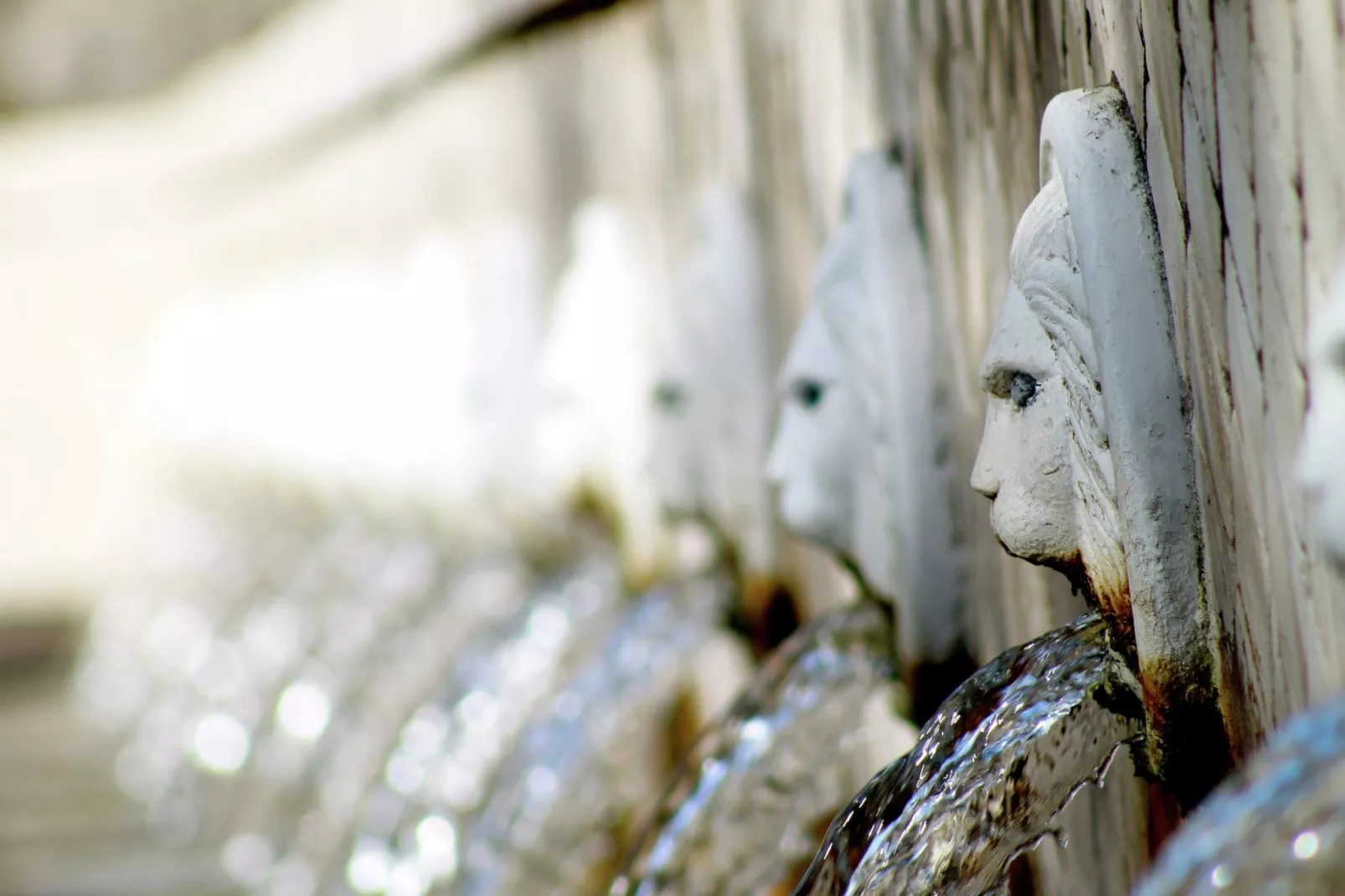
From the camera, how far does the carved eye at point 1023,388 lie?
105 centimetres

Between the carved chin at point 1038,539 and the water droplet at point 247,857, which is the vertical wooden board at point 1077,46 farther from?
the water droplet at point 247,857

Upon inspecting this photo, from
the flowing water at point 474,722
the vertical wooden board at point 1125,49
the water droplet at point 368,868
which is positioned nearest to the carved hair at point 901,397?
the vertical wooden board at point 1125,49

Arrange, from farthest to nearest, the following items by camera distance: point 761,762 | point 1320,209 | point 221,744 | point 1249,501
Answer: point 221,744, point 761,762, point 1249,501, point 1320,209

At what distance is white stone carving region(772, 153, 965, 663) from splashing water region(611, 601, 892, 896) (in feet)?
0.38

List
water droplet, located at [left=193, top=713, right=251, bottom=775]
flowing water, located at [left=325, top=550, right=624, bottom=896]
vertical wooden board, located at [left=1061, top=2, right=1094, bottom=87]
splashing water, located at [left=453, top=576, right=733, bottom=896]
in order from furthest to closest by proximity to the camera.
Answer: water droplet, located at [left=193, top=713, right=251, bottom=775] → flowing water, located at [left=325, top=550, right=624, bottom=896] → splashing water, located at [left=453, top=576, right=733, bottom=896] → vertical wooden board, located at [left=1061, top=2, right=1094, bottom=87]

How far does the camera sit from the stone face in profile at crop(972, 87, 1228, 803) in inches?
38.7

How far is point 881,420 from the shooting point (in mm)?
1476

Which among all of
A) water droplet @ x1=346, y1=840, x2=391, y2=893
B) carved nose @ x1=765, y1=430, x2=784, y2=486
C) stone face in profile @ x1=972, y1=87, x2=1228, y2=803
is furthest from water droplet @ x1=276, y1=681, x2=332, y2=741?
stone face in profile @ x1=972, y1=87, x2=1228, y2=803

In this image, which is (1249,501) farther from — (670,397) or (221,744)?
(221,744)

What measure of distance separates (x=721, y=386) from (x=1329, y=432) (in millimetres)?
1404

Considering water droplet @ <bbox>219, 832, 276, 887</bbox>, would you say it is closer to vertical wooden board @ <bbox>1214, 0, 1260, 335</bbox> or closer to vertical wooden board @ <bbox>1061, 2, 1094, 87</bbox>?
vertical wooden board @ <bbox>1061, 2, 1094, 87</bbox>

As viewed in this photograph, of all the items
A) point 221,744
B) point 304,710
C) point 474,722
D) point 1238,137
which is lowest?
point 221,744

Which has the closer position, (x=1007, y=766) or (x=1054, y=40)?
(x=1007, y=766)

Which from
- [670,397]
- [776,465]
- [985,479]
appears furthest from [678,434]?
[985,479]
